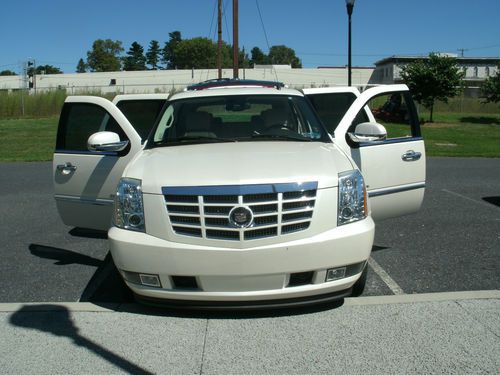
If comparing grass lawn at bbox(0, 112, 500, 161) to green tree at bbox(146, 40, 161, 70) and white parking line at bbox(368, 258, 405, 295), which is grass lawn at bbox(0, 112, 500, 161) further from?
green tree at bbox(146, 40, 161, 70)

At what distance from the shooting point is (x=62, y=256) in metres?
6.07

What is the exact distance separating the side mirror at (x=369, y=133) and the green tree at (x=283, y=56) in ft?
512

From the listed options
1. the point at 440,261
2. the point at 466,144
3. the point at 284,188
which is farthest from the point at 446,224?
the point at 466,144

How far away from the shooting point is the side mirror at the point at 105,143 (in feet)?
17.2

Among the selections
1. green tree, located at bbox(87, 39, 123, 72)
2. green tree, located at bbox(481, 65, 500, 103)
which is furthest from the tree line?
green tree, located at bbox(481, 65, 500, 103)

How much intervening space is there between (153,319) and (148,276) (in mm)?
410

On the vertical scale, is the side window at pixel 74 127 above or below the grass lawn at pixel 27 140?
above

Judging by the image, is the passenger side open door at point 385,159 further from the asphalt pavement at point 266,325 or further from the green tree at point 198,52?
the green tree at point 198,52

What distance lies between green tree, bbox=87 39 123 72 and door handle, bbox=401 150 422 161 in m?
135

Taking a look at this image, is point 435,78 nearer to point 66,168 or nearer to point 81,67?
point 66,168

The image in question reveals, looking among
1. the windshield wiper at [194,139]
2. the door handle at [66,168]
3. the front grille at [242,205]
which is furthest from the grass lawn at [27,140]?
the front grille at [242,205]

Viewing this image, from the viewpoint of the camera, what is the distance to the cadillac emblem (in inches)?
149

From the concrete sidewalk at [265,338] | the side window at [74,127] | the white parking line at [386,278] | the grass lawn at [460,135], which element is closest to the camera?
the concrete sidewalk at [265,338]

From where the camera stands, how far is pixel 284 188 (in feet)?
12.6
